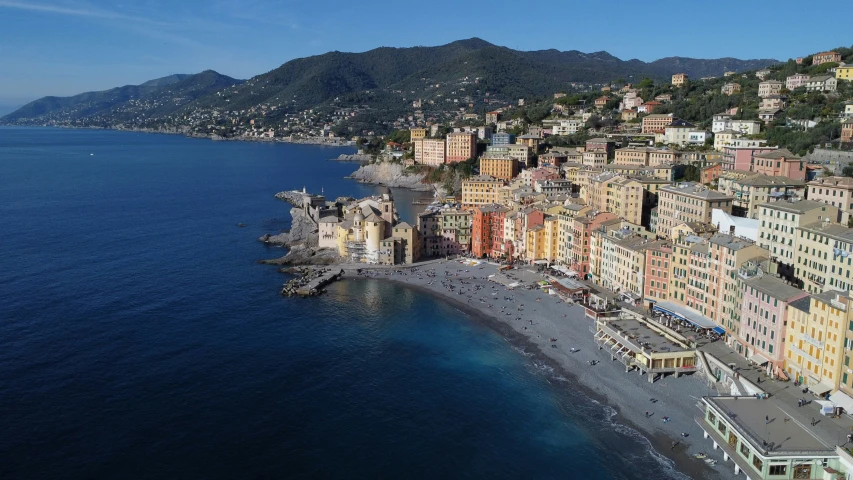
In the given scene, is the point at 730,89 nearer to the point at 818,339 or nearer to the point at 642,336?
the point at 642,336

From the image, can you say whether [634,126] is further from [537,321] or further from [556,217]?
[537,321]

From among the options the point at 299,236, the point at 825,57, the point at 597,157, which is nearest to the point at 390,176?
the point at 597,157

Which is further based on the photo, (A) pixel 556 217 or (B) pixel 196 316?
(A) pixel 556 217

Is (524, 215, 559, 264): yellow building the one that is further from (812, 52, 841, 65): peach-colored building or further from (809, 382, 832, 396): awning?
(812, 52, 841, 65): peach-colored building

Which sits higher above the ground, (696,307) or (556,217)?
(556,217)

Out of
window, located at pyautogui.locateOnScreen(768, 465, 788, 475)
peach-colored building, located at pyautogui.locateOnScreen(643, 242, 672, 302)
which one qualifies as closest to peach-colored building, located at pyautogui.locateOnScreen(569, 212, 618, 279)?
peach-colored building, located at pyautogui.locateOnScreen(643, 242, 672, 302)

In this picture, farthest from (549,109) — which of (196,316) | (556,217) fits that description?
(196,316)
